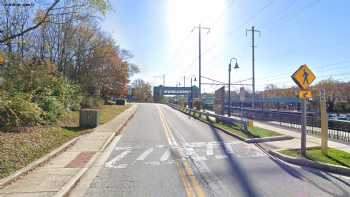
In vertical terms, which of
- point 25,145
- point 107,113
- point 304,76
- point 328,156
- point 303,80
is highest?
point 304,76

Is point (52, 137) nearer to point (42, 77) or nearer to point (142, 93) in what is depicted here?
point (42, 77)

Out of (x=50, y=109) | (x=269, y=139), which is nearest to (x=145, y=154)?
(x=269, y=139)

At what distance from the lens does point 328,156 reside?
942cm

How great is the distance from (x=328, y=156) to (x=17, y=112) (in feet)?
40.9

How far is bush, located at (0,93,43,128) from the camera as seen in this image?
11.9 meters

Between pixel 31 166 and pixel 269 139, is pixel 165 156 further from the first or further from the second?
pixel 269 139

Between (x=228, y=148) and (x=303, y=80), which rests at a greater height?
(x=303, y=80)

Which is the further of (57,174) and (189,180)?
(57,174)

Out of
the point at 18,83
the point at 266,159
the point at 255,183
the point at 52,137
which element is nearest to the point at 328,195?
the point at 255,183

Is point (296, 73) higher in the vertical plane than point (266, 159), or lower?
higher

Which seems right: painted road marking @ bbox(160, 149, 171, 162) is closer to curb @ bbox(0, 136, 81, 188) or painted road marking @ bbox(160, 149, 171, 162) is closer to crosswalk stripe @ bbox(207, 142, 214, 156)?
crosswalk stripe @ bbox(207, 142, 214, 156)

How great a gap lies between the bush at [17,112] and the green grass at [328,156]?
10704 mm

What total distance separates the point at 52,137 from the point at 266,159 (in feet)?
27.9

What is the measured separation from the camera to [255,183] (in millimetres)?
6668
